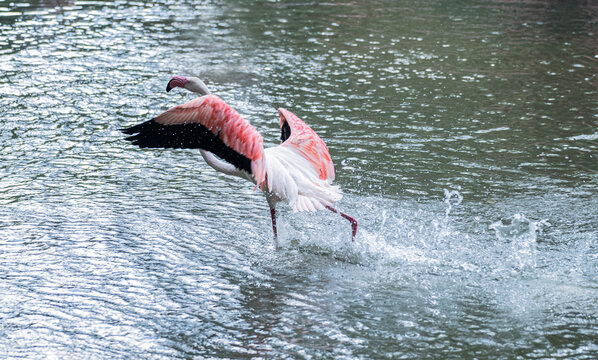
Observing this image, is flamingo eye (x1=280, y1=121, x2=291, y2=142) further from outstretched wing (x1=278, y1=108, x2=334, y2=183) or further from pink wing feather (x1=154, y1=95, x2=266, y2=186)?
pink wing feather (x1=154, y1=95, x2=266, y2=186)

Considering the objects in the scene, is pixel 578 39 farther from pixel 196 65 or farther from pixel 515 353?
pixel 515 353

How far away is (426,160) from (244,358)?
425cm

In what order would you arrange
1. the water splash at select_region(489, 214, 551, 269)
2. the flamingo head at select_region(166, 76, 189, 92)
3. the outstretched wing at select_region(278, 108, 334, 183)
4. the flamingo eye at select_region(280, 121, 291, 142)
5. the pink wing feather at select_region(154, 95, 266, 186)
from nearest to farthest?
the pink wing feather at select_region(154, 95, 266, 186) < the water splash at select_region(489, 214, 551, 269) < the flamingo head at select_region(166, 76, 189, 92) < the outstretched wing at select_region(278, 108, 334, 183) < the flamingo eye at select_region(280, 121, 291, 142)

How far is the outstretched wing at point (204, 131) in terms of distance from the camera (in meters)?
6.16

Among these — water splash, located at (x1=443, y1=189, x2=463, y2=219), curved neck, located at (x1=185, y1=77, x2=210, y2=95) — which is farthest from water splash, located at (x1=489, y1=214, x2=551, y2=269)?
curved neck, located at (x1=185, y1=77, x2=210, y2=95)

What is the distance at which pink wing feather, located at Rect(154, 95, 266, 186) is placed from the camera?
20.2 ft

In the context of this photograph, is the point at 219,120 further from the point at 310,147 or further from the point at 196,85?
the point at 310,147

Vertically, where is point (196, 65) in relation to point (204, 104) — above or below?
below

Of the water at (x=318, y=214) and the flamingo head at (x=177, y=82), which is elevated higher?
the flamingo head at (x=177, y=82)

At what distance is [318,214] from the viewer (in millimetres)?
7562

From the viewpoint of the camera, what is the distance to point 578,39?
1433 cm

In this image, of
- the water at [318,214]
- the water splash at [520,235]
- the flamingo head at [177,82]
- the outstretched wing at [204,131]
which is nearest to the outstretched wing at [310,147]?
the water at [318,214]

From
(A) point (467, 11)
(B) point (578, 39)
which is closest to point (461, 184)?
(B) point (578, 39)

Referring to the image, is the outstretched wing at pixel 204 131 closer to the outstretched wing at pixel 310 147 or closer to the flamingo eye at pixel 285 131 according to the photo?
the outstretched wing at pixel 310 147
